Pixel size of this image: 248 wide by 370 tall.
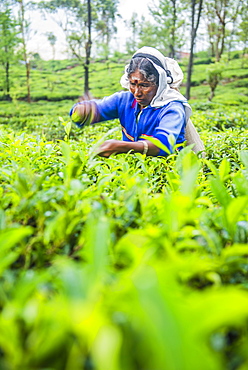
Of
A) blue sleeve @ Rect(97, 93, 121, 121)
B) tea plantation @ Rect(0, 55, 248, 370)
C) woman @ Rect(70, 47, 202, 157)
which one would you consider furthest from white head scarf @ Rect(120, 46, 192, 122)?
tea plantation @ Rect(0, 55, 248, 370)

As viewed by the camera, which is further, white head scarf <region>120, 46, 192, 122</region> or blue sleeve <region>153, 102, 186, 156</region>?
white head scarf <region>120, 46, 192, 122</region>

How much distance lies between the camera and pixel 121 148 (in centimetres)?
137

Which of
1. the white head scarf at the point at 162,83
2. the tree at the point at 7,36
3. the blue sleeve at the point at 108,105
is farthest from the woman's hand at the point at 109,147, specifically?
the tree at the point at 7,36

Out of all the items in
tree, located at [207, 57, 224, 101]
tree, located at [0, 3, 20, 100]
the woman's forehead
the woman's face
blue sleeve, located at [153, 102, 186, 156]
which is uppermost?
tree, located at [0, 3, 20, 100]

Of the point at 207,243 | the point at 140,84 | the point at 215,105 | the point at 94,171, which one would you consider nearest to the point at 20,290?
the point at 207,243

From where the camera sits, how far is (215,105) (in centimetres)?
852

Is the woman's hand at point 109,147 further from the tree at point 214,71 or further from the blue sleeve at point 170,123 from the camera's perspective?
the tree at point 214,71

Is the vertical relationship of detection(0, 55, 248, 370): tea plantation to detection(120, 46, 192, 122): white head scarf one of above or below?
below

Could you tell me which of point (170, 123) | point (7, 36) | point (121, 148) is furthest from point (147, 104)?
point (7, 36)

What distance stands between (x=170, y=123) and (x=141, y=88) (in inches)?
13.8

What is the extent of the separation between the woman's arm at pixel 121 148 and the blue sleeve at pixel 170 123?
12 centimetres

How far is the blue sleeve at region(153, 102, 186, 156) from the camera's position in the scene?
1698 mm

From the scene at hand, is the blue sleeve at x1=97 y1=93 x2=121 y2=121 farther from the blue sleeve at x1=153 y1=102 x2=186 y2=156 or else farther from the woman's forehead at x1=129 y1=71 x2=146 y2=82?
the blue sleeve at x1=153 y1=102 x2=186 y2=156

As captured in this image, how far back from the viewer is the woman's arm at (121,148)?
51.7 inches
